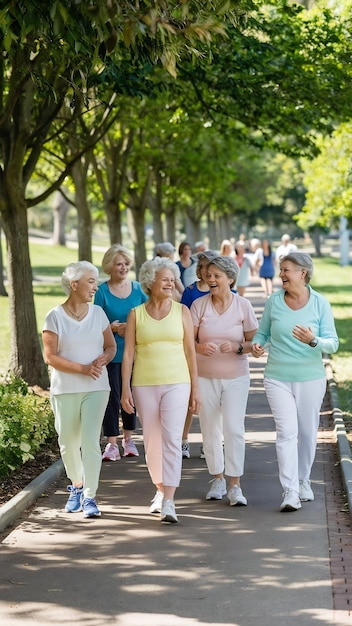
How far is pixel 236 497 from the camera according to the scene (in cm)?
915

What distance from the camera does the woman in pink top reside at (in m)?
9.20

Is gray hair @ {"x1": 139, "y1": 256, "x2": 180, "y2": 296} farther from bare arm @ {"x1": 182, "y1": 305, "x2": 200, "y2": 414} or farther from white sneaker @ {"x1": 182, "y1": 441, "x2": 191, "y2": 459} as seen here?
white sneaker @ {"x1": 182, "y1": 441, "x2": 191, "y2": 459}

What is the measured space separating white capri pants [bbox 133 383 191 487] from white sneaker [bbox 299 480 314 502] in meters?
1.17

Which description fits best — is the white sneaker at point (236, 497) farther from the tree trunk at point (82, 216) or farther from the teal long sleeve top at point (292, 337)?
the tree trunk at point (82, 216)

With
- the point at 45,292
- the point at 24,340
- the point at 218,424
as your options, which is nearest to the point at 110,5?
the point at 218,424

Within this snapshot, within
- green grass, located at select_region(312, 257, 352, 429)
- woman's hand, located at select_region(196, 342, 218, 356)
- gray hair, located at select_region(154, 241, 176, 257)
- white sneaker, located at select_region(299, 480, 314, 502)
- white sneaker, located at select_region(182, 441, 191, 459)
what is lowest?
green grass, located at select_region(312, 257, 352, 429)

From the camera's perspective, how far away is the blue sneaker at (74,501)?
9031mm

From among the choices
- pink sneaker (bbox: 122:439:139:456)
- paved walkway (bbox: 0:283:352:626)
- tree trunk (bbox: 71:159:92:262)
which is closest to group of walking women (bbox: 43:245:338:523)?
paved walkway (bbox: 0:283:352:626)

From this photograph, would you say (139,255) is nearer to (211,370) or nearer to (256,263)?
(256,263)

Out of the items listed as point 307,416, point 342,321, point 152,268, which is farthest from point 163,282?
point 342,321

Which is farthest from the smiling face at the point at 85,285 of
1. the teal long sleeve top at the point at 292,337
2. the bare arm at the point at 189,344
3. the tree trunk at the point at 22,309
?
the tree trunk at the point at 22,309

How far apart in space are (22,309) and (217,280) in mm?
6150

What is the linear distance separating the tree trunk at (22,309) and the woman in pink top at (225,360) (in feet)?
19.3

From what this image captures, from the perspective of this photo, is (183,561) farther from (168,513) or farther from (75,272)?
(75,272)
